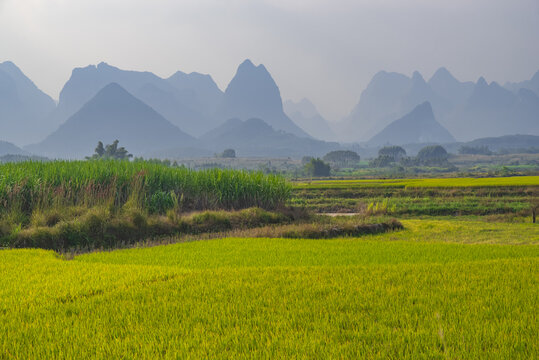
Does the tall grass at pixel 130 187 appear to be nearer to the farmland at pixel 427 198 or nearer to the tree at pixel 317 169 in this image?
the farmland at pixel 427 198

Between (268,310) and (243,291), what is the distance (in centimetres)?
98

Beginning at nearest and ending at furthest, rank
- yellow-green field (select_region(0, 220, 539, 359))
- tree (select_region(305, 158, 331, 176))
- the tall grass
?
yellow-green field (select_region(0, 220, 539, 359)), the tall grass, tree (select_region(305, 158, 331, 176))

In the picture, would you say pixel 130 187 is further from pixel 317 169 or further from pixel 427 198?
pixel 317 169

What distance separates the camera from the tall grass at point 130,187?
615 inches

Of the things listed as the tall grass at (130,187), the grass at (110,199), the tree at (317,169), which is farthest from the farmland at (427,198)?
the tree at (317,169)

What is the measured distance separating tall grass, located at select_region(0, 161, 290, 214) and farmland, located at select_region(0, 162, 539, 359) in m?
0.18

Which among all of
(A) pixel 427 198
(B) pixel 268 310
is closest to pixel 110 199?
A: (B) pixel 268 310

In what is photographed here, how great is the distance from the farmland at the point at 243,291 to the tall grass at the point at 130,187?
185 millimetres

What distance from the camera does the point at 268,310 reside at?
5.42 metres

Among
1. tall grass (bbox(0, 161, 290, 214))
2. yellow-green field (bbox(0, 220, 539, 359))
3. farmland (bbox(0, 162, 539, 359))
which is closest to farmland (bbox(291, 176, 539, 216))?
tall grass (bbox(0, 161, 290, 214))

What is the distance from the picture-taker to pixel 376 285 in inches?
258

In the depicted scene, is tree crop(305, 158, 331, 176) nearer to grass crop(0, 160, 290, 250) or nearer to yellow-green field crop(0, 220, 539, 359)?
grass crop(0, 160, 290, 250)

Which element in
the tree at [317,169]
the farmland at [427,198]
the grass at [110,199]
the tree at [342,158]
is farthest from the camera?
the tree at [342,158]

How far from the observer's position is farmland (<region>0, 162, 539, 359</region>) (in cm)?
433
